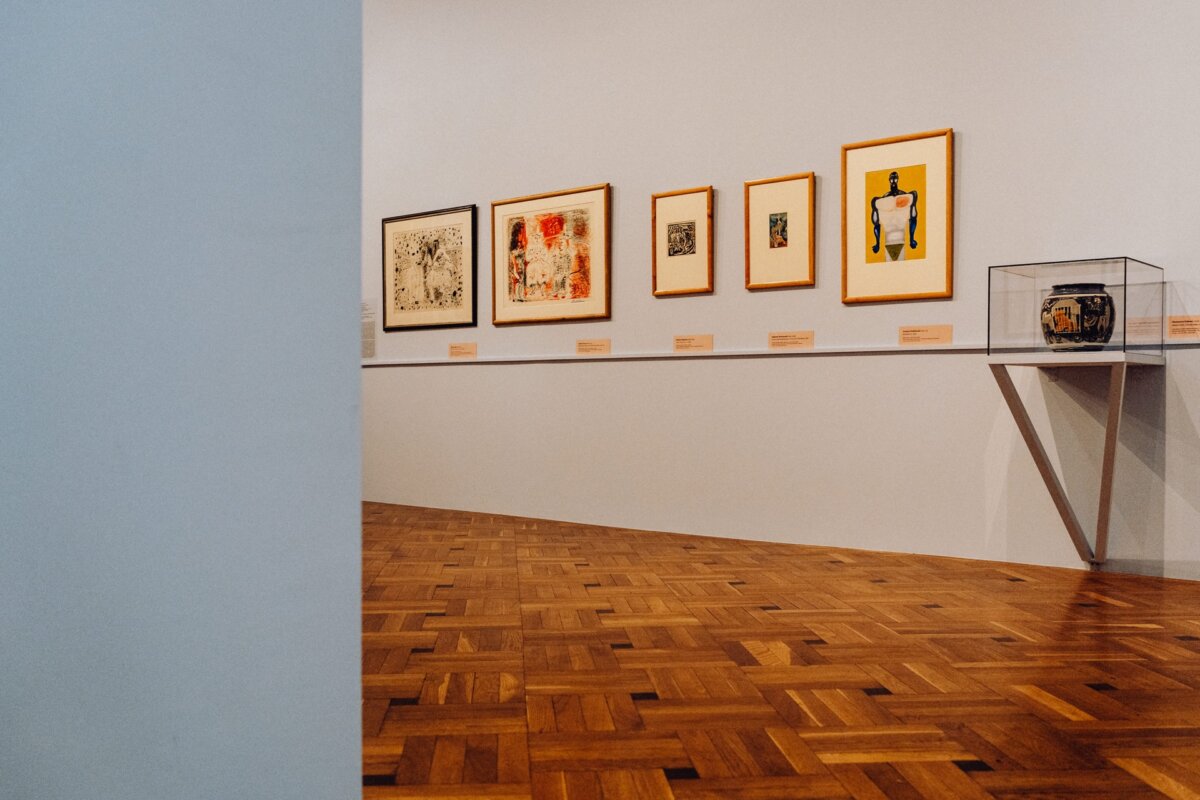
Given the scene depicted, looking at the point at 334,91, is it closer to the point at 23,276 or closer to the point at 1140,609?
the point at 23,276

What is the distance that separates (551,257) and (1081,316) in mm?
3628

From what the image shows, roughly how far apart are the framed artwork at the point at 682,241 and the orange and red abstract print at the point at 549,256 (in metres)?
0.57

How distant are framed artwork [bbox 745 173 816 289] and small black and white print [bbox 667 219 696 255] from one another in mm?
394

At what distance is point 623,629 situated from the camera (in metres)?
3.33

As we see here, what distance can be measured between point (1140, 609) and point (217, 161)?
3894 millimetres

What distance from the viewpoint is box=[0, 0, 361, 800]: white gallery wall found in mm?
830

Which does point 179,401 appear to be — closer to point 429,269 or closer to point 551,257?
point 551,257

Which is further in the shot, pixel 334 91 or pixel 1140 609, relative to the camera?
pixel 1140 609

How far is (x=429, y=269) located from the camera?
765 cm

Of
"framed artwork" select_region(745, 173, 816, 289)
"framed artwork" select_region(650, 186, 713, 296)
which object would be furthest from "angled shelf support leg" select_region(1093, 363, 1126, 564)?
"framed artwork" select_region(650, 186, 713, 296)

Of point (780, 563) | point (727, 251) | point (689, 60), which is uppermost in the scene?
point (689, 60)

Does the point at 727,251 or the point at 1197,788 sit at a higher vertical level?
the point at 727,251

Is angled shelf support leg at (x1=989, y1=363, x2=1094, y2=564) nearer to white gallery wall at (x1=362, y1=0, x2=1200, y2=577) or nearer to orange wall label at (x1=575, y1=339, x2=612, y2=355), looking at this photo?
white gallery wall at (x1=362, y1=0, x2=1200, y2=577)

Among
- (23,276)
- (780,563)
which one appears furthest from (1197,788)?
(780,563)
